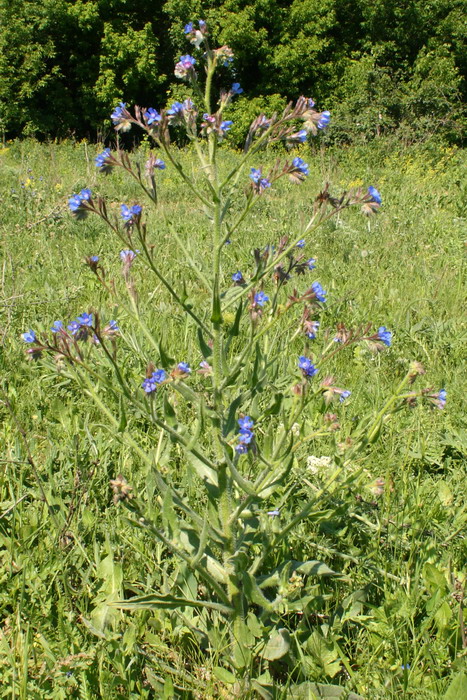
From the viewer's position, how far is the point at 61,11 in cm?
1947

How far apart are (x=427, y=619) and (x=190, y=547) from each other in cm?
62

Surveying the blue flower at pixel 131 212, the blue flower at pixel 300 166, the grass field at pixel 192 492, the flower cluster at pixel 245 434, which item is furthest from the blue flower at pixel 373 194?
the flower cluster at pixel 245 434

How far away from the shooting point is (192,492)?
1.75 m

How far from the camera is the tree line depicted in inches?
752

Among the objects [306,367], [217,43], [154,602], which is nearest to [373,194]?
[306,367]

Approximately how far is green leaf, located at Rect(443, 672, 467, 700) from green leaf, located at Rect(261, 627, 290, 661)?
0.37 metres

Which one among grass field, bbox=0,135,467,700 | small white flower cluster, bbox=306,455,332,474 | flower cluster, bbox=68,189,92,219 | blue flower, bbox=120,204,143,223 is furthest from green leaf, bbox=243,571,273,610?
flower cluster, bbox=68,189,92,219

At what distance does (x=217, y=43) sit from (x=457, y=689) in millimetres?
22487

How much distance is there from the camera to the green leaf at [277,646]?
4.32 feet

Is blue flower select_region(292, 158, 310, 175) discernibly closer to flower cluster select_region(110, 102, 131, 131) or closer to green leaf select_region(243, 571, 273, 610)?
flower cluster select_region(110, 102, 131, 131)

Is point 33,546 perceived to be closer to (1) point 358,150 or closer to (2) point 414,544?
(2) point 414,544

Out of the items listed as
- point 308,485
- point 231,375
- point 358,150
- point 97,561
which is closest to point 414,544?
point 308,485

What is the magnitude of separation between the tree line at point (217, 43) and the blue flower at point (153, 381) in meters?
19.5

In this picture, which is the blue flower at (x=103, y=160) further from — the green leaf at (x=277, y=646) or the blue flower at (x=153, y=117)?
the green leaf at (x=277, y=646)
